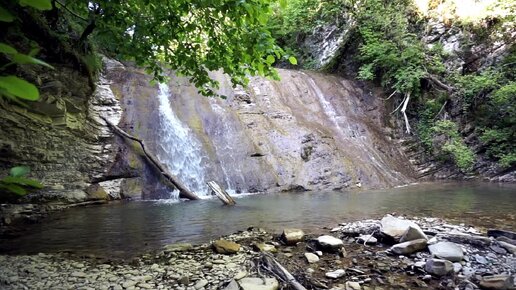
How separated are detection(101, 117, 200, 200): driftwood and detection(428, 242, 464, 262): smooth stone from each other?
6327 mm

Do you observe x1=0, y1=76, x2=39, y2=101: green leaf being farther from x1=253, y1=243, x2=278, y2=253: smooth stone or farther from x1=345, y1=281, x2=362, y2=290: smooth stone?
x1=253, y1=243, x2=278, y2=253: smooth stone

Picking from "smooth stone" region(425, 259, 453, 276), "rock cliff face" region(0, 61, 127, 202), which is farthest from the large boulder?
"rock cliff face" region(0, 61, 127, 202)

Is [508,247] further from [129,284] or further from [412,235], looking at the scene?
[129,284]

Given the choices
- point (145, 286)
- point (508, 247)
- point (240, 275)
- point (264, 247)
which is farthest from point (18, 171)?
point (508, 247)

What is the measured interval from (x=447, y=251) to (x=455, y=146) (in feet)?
32.1

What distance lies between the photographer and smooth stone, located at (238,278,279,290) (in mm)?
3188

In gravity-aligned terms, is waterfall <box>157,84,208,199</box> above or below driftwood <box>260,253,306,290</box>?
above

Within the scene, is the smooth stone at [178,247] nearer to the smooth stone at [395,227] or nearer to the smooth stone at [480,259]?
the smooth stone at [395,227]

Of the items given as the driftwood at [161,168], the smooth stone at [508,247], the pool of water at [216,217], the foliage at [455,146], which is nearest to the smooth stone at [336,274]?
the pool of water at [216,217]

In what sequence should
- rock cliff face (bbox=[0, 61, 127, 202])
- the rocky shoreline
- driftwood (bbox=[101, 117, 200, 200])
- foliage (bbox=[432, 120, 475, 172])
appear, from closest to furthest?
the rocky shoreline, rock cliff face (bbox=[0, 61, 127, 202]), driftwood (bbox=[101, 117, 200, 200]), foliage (bbox=[432, 120, 475, 172])

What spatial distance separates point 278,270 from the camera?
11.5 feet

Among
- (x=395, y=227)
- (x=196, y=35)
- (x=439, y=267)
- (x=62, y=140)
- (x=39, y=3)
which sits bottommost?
(x=439, y=267)

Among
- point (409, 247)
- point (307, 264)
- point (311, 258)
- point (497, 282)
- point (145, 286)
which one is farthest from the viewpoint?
point (409, 247)

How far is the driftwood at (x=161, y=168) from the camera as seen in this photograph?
30.5 feet
